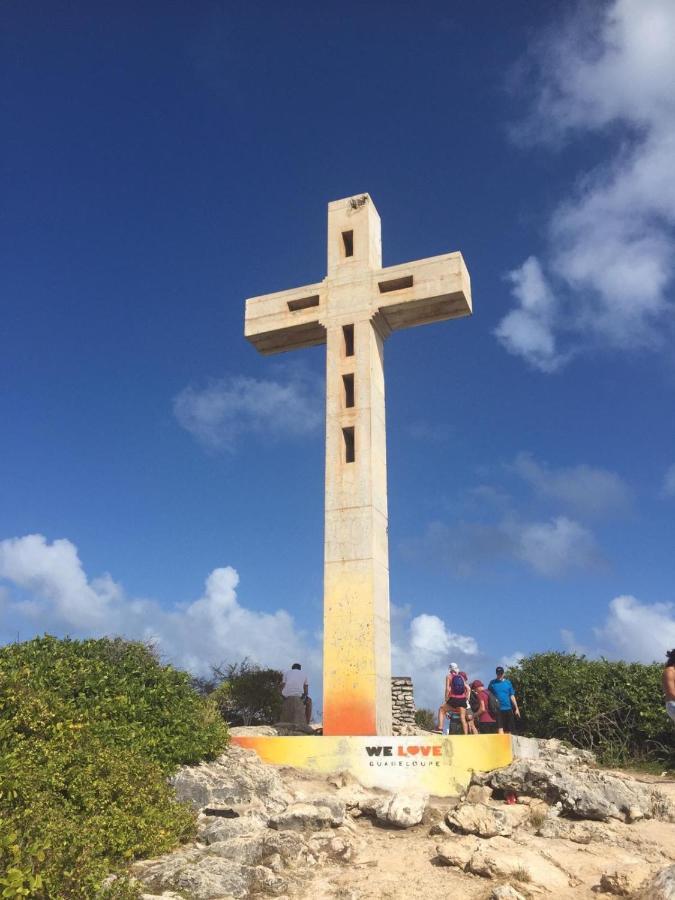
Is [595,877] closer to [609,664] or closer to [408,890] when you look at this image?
[408,890]

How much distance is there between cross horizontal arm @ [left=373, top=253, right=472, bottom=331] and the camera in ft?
49.9

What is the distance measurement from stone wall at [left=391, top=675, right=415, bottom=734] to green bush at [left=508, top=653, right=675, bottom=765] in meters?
3.99

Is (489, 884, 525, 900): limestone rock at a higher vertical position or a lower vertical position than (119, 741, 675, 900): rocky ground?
lower

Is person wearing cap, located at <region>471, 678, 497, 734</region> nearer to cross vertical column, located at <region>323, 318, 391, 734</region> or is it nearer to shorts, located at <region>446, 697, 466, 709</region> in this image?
shorts, located at <region>446, 697, 466, 709</region>

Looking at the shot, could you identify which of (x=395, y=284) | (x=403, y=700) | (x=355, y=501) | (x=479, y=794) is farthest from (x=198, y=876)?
(x=403, y=700)

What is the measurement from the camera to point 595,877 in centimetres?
764

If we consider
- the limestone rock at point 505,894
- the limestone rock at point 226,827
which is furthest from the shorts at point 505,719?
the limestone rock at point 505,894

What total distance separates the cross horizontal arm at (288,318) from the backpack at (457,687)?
24.1 feet

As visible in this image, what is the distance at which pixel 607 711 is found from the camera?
14711 mm

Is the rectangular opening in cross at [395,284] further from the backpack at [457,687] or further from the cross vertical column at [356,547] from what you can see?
the backpack at [457,687]

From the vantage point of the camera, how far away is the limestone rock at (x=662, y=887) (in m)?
5.81

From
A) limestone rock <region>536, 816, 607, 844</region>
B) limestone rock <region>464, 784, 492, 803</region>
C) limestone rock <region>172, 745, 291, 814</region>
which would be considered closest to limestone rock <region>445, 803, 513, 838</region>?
limestone rock <region>536, 816, 607, 844</region>

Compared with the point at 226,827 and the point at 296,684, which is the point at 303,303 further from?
the point at 226,827

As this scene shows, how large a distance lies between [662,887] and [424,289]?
37.7ft
